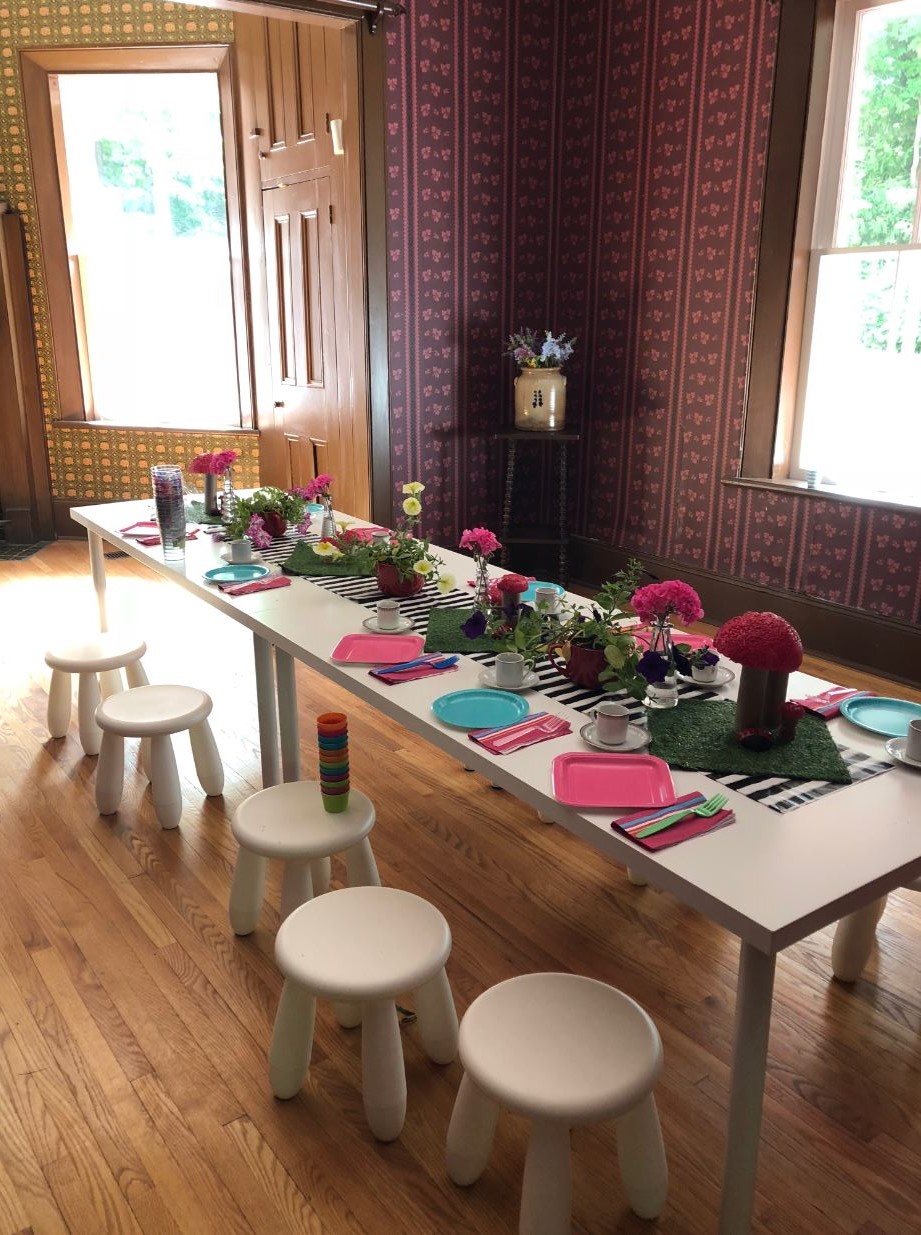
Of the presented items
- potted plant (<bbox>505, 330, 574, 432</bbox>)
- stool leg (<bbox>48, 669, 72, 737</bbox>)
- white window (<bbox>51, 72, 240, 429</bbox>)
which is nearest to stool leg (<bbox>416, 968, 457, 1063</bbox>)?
stool leg (<bbox>48, 669, 72, 737</bbox>)

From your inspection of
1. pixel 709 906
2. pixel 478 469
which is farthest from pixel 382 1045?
pixel 478 469

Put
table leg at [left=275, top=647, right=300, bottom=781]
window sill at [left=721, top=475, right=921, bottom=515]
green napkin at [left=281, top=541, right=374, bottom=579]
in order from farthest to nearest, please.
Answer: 1. window sill at [left=721, top=475, right=921, bottom=515]
2. green napkin at [left=281, top=541, right=374, bottom=579]
3. table leg at [left=275, top=647, right=300, bottom=781]

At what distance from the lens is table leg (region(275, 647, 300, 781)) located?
2.50 meters

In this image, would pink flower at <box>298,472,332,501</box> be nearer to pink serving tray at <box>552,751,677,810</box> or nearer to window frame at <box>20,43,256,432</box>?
pink serving tray at <box>552,751,677,810</box>

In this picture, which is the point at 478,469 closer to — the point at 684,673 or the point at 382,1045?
the point at 684,673

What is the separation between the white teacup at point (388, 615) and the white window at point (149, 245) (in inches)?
166

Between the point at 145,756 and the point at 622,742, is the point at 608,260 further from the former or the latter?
the point at 622,742

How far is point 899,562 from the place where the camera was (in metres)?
3.80

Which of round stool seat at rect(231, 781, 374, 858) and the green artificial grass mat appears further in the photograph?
the green artificial grass mat

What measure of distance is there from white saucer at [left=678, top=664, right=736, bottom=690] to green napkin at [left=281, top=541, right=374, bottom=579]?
3.40 ft

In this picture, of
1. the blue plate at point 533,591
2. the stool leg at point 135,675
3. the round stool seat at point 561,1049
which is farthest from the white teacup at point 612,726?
the stool leg at point 135,675

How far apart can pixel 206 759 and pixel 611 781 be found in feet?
5.46

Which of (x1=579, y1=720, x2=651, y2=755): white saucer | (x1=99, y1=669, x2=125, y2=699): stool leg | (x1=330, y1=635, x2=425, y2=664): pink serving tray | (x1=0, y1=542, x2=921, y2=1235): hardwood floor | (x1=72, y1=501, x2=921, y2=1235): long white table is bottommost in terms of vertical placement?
(x1=0, y1=542, x2=921, y2=1235): hardwood floor

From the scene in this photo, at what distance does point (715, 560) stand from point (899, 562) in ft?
3.03
